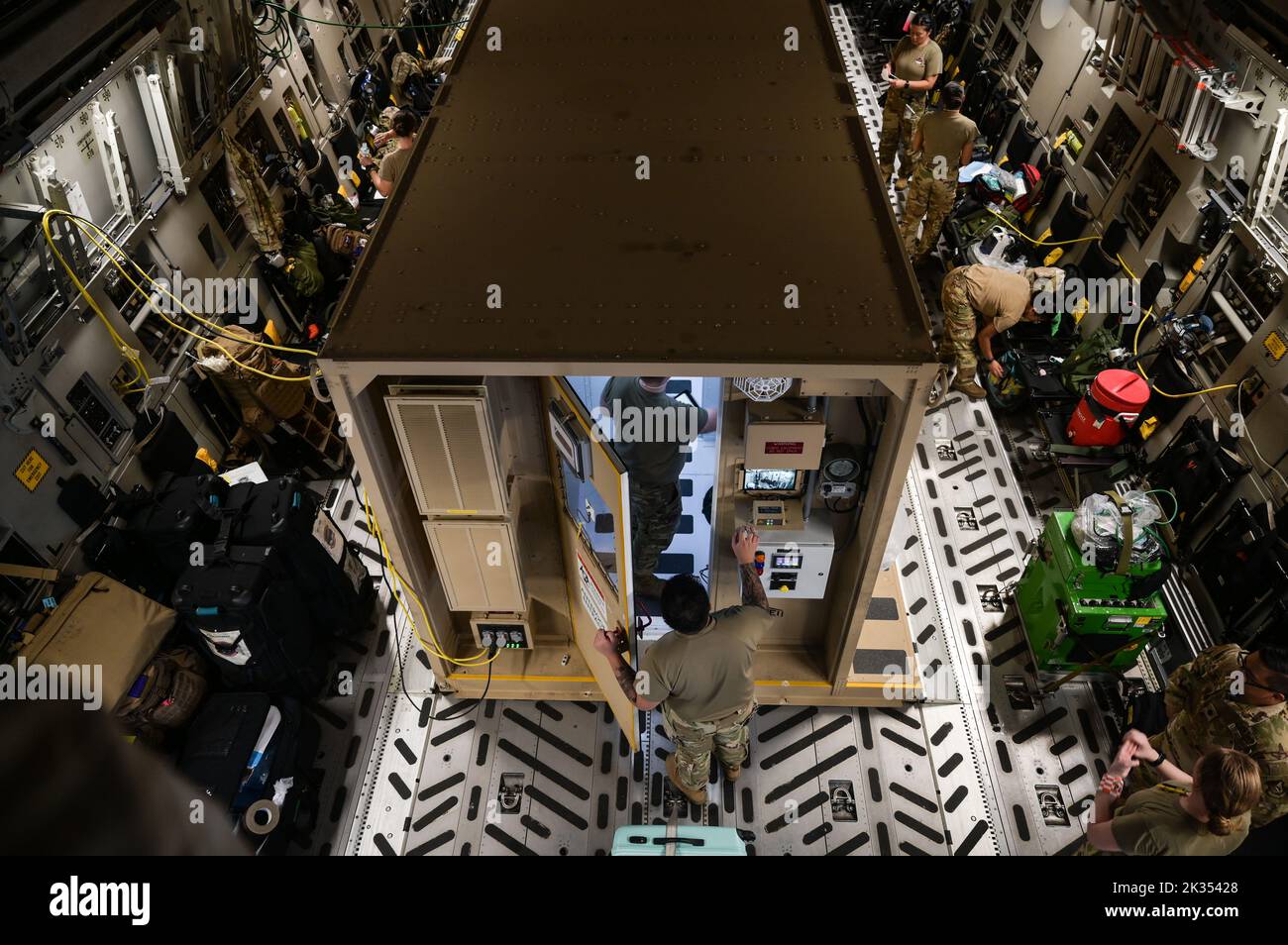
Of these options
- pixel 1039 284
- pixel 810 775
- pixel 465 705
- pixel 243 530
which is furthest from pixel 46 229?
pixel 1039 284

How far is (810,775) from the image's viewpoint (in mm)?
5406

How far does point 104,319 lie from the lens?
231 inches

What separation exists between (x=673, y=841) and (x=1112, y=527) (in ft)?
11.5

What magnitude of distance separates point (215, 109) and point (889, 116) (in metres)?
8.11

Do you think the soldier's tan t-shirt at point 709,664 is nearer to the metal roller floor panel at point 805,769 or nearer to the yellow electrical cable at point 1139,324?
the metal roller floor panel at point 805,769

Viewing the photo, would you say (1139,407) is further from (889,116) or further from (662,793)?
(889,116)

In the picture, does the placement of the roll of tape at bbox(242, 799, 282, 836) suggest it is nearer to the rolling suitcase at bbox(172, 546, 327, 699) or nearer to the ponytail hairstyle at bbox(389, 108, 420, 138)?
the rolling suitcase at bbox(172, 546, 327, 699)

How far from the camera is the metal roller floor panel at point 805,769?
5.12m

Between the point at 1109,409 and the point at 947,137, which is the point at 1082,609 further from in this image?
the point at 947,137

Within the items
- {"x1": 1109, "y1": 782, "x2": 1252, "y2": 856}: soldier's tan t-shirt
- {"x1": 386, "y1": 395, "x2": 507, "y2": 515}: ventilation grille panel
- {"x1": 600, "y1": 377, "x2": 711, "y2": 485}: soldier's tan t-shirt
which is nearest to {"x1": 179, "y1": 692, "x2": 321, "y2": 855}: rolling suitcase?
{"x1": 386, "y1": 395, "x2": 507, "y2": 515}: ventilation grille panel

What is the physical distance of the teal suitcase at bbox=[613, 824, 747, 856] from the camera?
4285 millimetres

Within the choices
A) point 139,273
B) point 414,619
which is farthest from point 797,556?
point 139,273

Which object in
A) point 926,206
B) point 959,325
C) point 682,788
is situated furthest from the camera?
point 926,206

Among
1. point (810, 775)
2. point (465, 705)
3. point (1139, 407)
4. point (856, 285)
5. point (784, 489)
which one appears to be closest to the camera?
point (856, 285)
